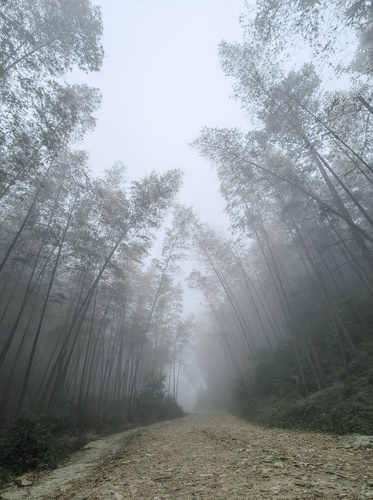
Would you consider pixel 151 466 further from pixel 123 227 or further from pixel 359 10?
pixel 359 10

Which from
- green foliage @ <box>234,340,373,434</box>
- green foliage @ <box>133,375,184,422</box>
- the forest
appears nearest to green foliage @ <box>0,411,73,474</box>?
the forest

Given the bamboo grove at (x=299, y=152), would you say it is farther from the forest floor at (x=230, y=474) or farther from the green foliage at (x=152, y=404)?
the green foliage at (x=152, y=404)

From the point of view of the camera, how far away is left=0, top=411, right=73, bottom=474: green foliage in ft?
15.5

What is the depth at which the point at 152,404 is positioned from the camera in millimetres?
15469

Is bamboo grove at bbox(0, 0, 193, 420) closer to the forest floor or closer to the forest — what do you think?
the forest

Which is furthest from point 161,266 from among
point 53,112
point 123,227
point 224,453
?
point 224,453

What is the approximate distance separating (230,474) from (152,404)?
14546 mm

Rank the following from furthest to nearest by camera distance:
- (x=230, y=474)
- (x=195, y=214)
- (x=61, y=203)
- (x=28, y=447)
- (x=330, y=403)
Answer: (x=195, y=214)
(x=61, y=203)
(x=330, y=403)
(x=28, y=447)
(x=230, y=474)

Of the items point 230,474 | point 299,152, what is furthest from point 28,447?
point 299,152

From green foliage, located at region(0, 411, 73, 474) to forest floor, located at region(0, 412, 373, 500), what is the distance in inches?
21.8

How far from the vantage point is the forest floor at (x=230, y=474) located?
8.40 ft

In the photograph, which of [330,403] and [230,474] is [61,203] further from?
[330,403]

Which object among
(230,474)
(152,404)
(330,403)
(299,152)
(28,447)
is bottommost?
(230,474)

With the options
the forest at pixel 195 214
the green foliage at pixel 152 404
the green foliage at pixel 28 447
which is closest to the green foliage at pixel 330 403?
the forest at pixel 195 214
